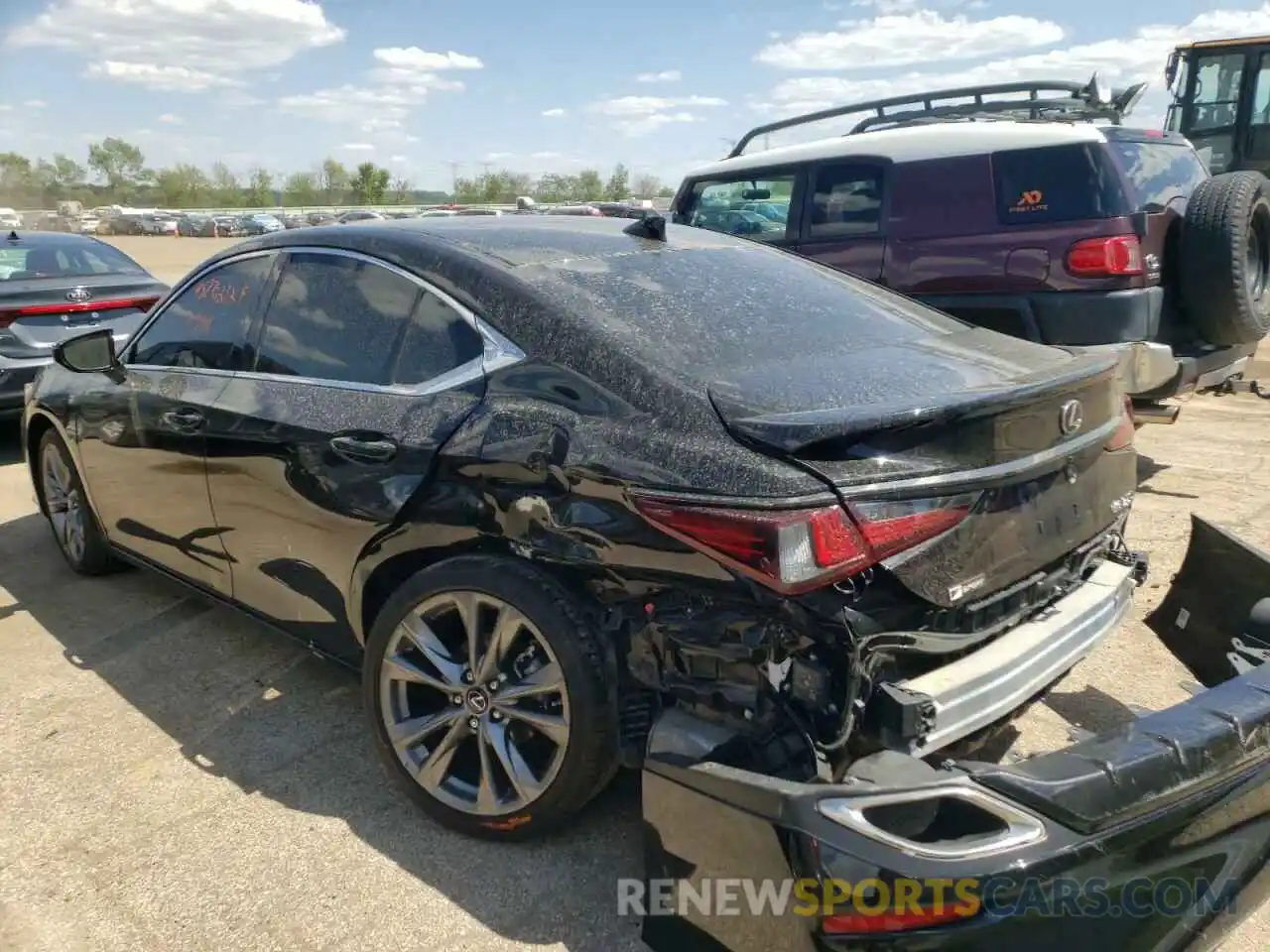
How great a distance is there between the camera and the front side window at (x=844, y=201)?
248 inches

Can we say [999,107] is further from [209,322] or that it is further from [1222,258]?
[209,322]

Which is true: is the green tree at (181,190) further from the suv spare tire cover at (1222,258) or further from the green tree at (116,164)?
the suv spare tire cover at (1222,258)

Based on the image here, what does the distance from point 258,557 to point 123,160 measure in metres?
127

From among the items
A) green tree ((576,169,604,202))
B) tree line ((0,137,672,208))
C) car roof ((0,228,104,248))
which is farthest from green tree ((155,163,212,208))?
car roof ((0,228,104,248))

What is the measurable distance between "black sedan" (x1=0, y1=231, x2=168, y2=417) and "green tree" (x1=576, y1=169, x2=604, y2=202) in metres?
74.9

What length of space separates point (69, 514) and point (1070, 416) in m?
4.40

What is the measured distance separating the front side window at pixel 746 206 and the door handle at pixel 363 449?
448 centimetres

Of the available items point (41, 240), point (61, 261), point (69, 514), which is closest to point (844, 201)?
point (69, 514)

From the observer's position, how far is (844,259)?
6371 mm

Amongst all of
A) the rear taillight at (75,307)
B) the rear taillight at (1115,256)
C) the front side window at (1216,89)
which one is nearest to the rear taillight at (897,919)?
the rear taillight at (1115,256)

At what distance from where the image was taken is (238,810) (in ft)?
9.44

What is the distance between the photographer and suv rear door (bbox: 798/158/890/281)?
20.5ft

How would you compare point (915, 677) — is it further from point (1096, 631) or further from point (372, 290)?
point (372, 290)

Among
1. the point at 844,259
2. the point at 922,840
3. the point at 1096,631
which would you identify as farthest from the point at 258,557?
the point at 844,259
